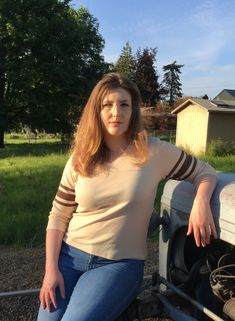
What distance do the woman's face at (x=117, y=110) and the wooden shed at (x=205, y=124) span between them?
74.2ft

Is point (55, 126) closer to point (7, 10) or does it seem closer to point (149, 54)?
point (7, 10)

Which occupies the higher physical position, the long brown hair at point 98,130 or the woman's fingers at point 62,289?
the long brown hair at point 98,130

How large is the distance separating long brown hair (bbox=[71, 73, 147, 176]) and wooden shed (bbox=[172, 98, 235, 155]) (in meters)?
22.6

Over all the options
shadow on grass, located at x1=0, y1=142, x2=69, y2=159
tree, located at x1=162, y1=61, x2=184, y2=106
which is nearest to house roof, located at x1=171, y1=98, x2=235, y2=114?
shadow on grass, located at x1=0, y1=142, x2=69, y2=159

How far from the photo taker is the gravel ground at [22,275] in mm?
3852

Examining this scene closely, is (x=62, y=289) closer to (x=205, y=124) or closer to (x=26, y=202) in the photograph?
(x=26, y=202)

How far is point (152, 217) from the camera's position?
2.84 metres

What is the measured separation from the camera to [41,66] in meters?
31.7

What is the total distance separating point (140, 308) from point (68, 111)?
32.4m

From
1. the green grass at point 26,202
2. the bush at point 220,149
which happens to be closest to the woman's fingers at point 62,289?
the green grass at point 26,202

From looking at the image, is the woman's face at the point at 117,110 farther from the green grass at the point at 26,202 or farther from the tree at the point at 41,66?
the tree at the point at 41,66

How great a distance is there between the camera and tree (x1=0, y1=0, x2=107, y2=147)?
3116cm

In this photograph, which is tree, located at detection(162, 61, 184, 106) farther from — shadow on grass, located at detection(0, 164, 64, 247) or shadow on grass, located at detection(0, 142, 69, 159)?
shadow on grass, located at detection(0, 164, 64, 247)

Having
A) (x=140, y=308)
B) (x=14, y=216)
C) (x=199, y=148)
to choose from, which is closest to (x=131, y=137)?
(x=140, y=308)
